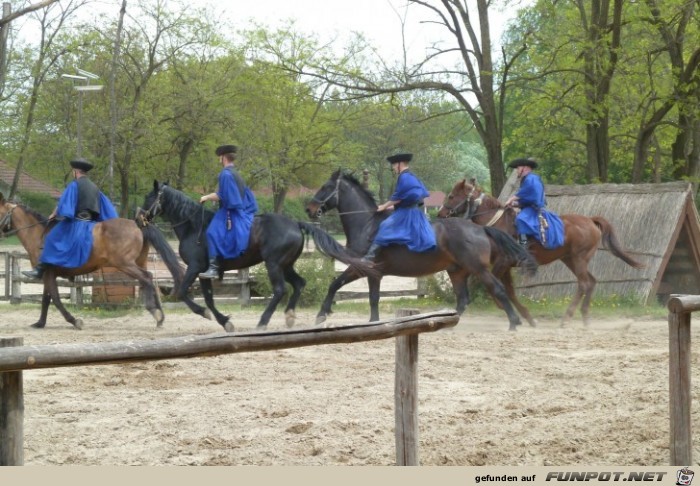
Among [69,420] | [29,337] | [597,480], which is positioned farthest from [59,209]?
[597,480]

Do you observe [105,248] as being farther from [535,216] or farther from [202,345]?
[202,345]

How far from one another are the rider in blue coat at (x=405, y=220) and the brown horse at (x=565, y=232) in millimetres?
1718

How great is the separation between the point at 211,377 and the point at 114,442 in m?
2.56

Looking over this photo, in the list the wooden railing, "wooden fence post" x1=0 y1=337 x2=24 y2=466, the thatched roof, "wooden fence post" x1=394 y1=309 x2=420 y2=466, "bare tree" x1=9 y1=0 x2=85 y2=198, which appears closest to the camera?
"wooden fence post" x1=0 y1=337 x2=24 y2=466

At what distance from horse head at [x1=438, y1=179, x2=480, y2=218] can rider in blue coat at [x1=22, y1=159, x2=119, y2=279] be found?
529cm

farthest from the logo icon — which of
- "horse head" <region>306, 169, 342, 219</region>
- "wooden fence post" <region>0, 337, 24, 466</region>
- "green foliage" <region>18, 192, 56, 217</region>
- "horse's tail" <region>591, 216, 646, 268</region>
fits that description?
"green foliage" <region>18, 192, 56, 217</region>

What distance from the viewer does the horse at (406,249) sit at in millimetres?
13680

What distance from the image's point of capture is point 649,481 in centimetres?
539

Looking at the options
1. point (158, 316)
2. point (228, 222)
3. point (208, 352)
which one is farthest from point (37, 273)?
point (208, 352)

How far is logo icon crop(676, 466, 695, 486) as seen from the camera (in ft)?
17.7

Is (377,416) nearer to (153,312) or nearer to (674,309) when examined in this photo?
(674,309)

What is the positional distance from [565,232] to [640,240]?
2984 millimetres

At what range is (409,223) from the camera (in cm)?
1355

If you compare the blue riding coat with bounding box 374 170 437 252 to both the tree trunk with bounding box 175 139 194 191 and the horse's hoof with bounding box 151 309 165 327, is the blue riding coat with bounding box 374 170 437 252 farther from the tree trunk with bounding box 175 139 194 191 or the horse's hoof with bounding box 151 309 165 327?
the tree trunk with bounding box 175 139 194 191
